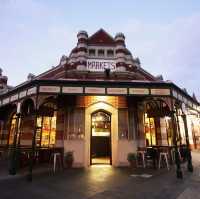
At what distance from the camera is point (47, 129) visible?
457 inches

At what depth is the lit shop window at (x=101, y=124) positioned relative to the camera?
1083 centimetres

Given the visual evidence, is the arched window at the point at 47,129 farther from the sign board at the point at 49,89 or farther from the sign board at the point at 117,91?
the sign board at the point at 117,91

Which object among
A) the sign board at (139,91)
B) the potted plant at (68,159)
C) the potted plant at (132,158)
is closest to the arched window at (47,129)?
the potted plant at (68,159)

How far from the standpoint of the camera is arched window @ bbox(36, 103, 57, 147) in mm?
11213

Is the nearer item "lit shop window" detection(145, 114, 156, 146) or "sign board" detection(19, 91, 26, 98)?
"sign board" detection(19, 91, 26, 98)

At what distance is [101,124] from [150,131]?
346cm

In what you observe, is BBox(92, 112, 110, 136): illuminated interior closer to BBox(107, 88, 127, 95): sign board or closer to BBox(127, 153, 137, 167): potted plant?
BBox(127, 153, 137, 167): potted plant

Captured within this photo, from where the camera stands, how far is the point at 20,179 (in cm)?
705

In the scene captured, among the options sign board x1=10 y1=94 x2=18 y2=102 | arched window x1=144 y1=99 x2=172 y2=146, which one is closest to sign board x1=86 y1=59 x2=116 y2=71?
arched window x1=144 y1=99 x2=172 y2=146

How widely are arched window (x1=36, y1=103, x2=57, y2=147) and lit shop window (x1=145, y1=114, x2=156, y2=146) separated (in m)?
5.85

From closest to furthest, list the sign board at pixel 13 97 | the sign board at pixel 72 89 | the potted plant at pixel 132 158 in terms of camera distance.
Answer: the sign board at pixel 72 89
the sign board at pixel 13 97
the potted plant at pixel 132 158

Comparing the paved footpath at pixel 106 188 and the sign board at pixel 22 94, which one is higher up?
the sign board at pixel 22 94

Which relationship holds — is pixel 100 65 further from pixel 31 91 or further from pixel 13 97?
pixel 13 97

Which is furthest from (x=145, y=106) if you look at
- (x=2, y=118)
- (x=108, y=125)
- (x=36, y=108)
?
(x=2, y=118)
